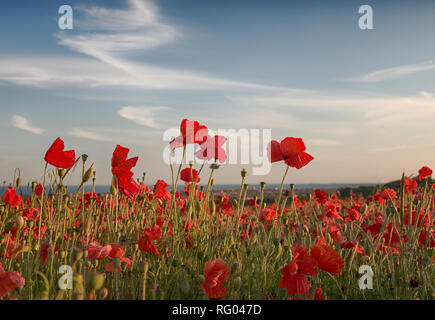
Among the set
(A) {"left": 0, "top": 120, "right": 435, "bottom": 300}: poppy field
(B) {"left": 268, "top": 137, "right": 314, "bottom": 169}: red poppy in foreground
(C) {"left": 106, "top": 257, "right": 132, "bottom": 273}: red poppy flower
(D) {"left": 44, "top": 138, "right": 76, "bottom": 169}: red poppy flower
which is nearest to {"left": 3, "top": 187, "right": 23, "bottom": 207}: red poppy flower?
(A) {"left": 0, "top": 120, "right": 435, "bottom": 300}: poppy field

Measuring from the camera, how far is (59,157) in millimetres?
2051

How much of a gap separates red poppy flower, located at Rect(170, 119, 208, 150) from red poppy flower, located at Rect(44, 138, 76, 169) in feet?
1.87

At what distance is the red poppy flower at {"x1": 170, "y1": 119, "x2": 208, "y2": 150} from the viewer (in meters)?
2.23

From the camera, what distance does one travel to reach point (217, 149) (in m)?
2.35

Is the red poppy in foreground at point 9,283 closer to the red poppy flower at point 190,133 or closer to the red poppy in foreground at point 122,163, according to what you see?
the red poppy in foreground at point 122,163

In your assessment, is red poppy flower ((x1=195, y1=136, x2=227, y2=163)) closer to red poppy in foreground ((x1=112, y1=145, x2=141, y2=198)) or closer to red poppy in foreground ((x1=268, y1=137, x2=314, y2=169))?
red poppy in foreground ((x1=268, y1=137, x2=314, y2=169))

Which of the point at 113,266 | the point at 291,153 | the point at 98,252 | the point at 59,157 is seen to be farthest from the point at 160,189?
the point at 113,266

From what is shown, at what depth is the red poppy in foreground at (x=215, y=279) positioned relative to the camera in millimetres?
1576

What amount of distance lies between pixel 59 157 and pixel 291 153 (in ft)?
4.14

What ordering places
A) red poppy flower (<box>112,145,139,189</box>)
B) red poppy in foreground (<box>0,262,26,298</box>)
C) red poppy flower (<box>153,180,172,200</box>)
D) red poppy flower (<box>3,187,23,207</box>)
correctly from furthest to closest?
red poppy flower (<box>3,187,23,207</box>) → red poppy flower (<box>153,180,172,200</box>) → red poppy flower (<box>112,145,139,189</box>) → red poppy in foreground (<box>0,262,26,298</box>)

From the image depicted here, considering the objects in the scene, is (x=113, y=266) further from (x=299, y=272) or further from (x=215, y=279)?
(x=299, y=272)
